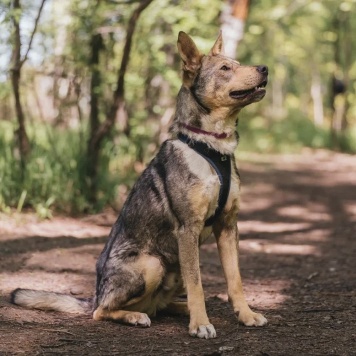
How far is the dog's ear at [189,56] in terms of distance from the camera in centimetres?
446

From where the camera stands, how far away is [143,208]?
4488mm

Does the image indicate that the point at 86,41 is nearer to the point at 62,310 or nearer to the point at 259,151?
the point at 62,310

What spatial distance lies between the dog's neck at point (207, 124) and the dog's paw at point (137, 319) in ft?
4.16

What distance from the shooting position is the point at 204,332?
13.3ft

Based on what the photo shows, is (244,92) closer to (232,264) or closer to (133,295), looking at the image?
(232,264)

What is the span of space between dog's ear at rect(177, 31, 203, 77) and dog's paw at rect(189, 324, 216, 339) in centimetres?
175

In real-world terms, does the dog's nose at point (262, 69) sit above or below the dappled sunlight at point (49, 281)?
above

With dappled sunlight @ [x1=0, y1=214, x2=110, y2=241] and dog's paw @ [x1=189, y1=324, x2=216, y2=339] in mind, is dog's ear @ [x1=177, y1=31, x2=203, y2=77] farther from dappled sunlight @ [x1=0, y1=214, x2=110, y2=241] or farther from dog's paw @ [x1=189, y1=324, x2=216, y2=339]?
dappled sunlight @ [x1=0, y1=214, x2=110, y2=241]

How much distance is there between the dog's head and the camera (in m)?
4.29

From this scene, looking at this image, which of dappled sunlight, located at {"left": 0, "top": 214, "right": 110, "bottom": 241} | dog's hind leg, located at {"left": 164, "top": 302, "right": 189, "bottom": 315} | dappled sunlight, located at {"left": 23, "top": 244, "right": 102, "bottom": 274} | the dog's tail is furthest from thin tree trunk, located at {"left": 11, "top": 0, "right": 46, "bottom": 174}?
dog's hind leg, located at {"left": 164, "top": 302, "right": 189, "bottom": 315}

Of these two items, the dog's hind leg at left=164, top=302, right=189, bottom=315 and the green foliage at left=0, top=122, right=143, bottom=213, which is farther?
the green foliage at left=0, top=122, right=143, bottom=213

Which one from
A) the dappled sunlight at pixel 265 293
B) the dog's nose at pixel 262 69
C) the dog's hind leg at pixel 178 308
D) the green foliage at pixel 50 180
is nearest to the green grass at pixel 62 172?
the green foliage at pixel 50 180

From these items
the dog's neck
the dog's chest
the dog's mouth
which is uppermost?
the dog's mouth

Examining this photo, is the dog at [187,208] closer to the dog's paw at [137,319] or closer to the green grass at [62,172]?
the dog's paw at [137,319]
